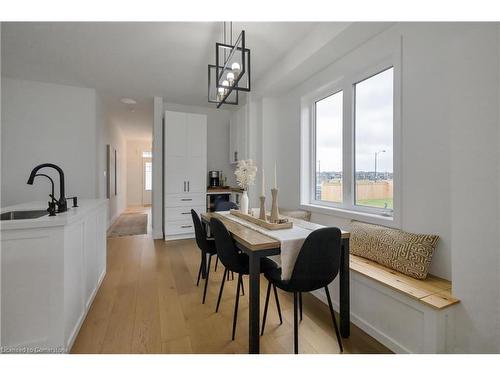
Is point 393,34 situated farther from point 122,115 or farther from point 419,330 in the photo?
point 122,115

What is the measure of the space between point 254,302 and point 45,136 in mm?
4563

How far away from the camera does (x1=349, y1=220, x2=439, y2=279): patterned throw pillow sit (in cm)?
167

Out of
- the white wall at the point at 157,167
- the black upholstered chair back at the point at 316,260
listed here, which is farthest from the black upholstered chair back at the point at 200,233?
the white wall at the point at 157,167

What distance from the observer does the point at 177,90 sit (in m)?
4.17

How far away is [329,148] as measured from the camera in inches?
122

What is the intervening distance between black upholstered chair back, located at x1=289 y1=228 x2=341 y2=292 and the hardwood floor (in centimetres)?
51

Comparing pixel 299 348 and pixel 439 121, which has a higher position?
pixel 439 121

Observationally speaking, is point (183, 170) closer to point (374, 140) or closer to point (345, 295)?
point (374, 140)

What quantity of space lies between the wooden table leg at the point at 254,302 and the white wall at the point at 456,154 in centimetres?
116

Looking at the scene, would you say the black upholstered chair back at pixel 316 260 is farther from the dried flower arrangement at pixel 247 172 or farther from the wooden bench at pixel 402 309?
the dried flower arrangement at pixel 247 172

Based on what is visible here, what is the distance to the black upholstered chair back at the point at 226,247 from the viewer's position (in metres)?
1.62

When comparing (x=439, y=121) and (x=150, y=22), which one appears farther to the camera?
(x=150, y=22)

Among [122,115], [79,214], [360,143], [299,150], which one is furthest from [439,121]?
[122,115]

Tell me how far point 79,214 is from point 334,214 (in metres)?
2.51
